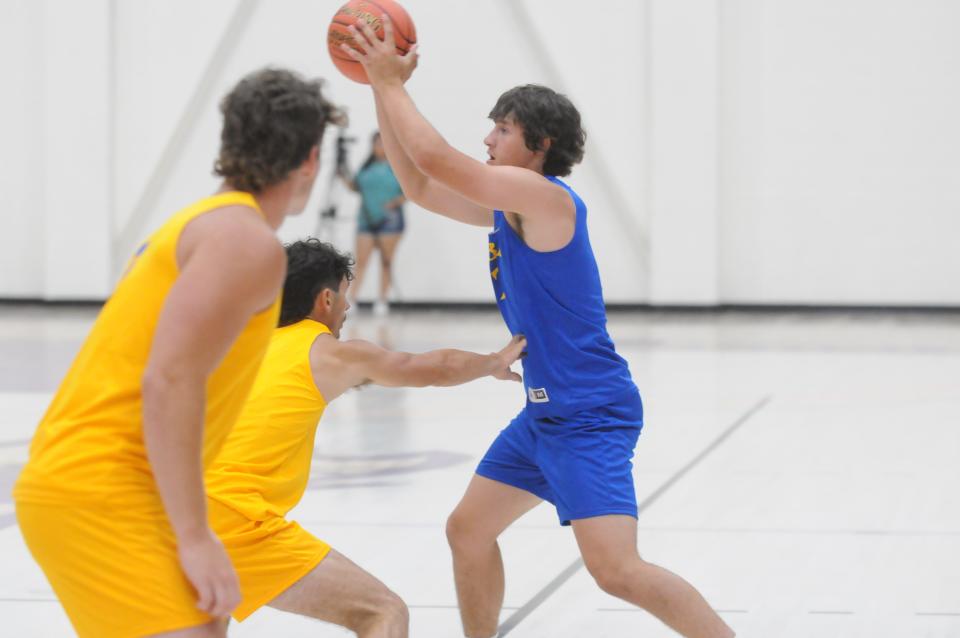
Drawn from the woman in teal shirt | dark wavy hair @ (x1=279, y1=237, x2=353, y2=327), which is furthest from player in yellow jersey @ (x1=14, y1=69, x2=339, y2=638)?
the woman in teal shirt

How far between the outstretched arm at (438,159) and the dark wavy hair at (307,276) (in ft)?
1.18

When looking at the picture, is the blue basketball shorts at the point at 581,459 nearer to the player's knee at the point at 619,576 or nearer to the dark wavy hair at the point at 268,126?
the player's knee at the point at 619,576

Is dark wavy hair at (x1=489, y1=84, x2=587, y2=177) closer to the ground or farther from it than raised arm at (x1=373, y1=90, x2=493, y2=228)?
farther from it

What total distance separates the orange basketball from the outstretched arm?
0.41ft

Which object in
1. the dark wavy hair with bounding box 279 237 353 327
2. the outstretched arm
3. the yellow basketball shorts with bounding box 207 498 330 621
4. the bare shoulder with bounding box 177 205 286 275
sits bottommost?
the yellow basketball shorts with bounding box 207 498 330 621

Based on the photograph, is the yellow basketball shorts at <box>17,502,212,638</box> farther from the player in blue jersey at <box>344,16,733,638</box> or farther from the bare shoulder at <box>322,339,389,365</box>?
the player in blue jersey at <box>344,16,733,638</box>

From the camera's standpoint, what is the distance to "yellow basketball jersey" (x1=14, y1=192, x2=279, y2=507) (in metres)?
2.39

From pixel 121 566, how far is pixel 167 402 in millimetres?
314

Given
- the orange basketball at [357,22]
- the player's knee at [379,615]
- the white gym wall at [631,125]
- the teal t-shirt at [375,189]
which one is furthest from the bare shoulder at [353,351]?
the white gym wall at [631,125]

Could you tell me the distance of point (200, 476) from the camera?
2340 millimetres

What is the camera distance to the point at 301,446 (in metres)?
3.72

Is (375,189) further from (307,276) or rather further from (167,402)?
(167,402)

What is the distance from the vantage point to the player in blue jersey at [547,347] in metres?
3.72

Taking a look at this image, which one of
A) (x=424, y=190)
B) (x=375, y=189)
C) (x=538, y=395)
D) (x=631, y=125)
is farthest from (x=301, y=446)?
(x=631, y=125)
